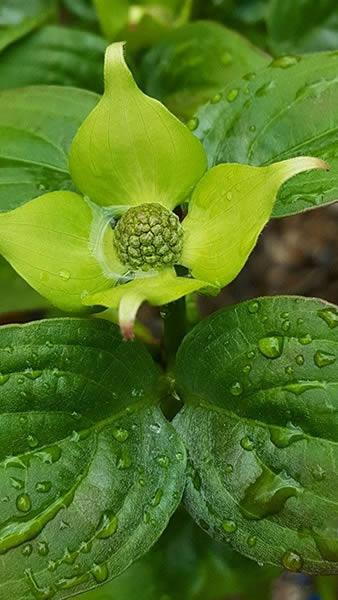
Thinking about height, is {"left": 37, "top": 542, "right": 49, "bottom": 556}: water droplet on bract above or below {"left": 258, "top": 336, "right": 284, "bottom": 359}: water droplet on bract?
below

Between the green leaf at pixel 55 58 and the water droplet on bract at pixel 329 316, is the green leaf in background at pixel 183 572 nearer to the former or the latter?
the water droplet on bract at pixel 329 316

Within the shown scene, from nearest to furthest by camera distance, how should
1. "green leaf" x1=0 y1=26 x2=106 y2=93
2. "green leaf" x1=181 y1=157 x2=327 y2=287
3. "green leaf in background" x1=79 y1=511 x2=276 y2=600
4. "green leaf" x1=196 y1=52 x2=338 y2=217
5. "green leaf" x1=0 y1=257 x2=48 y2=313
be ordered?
"green leaf" x1=181 y1=157 x2=327 y2=287
"green leaf" x1=196 y1=52 x2=338 y2=217
"green leaf in background" x1=79 y1=511 x2=276 y2=600
"green leaf" x1=0 y1=257 x2=48 y2=313
"green leaf" x1=0 y1=26 x2=106 y2=93

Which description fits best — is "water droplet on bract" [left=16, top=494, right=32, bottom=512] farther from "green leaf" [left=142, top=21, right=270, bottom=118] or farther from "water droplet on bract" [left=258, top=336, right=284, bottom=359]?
"green leaf" [left=142, top=21, right=270, bottom=118]

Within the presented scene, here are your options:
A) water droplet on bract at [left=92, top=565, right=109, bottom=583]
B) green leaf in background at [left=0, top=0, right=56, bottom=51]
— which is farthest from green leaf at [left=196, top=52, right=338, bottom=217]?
green leaf in background at [left=0, top=0, right=56, bottom=51]

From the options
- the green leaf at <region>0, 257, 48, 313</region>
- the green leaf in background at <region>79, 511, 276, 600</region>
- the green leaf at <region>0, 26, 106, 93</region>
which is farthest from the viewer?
the green leaf at <region>0, 26, 106, 93</region>

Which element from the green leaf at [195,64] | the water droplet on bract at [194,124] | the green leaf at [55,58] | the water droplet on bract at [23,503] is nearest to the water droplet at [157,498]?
the water droplet on bract at [23,503]
